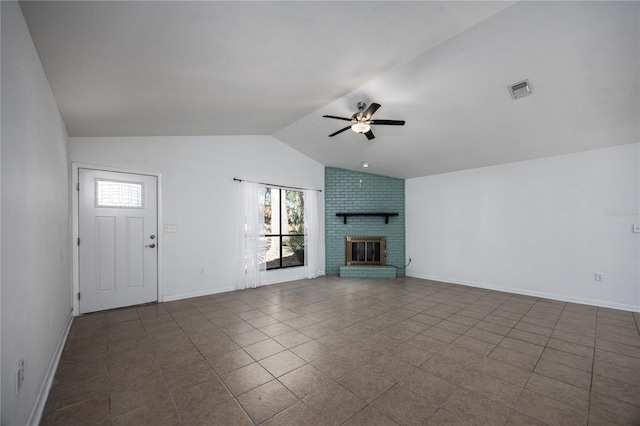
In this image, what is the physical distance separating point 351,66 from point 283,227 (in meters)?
3.91

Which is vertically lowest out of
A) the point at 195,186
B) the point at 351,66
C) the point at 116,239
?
the point at 116,239

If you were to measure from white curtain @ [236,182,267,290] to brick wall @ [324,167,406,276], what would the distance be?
1.89 meters

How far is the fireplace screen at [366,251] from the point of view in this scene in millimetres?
6602

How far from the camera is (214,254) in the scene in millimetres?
4848

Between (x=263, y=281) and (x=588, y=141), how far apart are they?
5.80 meters

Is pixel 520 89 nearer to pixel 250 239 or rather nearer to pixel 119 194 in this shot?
pixel 250 239

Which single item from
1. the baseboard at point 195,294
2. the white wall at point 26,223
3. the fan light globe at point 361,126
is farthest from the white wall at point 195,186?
the fan light globe at point 361,126

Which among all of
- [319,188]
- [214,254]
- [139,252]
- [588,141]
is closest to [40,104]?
[139,252]

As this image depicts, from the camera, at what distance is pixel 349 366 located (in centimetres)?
239

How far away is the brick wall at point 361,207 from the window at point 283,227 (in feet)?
2.52

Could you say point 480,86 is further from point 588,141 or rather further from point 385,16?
point 588,141

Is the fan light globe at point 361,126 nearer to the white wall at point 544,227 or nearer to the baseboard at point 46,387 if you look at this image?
the white wall at point 544,227

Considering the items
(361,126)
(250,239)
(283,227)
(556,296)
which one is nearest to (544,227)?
(556,296)

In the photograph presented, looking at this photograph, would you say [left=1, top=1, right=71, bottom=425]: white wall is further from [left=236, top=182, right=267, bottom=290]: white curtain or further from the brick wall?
the brick wall
